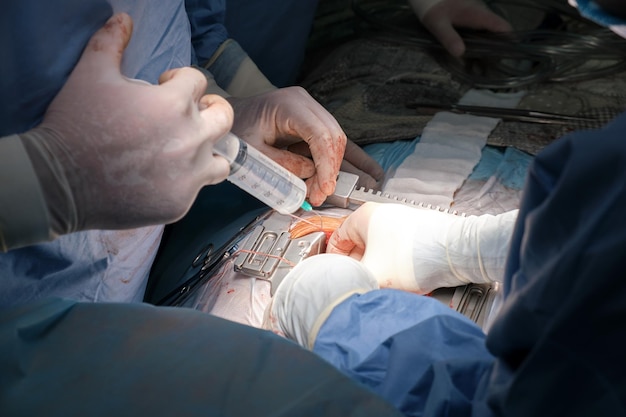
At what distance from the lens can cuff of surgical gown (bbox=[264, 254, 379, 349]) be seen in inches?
57.6

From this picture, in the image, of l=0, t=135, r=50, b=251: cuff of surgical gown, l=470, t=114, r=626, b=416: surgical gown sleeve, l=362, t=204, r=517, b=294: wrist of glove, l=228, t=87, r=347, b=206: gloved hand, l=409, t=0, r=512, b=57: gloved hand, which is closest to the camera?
l=470, t=114, r=626, b=416: surgical gown sleeve

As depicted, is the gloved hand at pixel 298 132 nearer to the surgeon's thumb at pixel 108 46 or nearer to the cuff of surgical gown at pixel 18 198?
the surgeon's thumb at pixel 108 46

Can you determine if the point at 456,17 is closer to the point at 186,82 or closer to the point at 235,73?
the point at 235,73

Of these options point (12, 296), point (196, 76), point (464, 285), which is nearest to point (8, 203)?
point (12, 296)

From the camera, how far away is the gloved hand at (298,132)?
1973 millimetres

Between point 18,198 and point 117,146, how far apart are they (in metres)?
0.22

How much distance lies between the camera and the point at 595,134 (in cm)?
80

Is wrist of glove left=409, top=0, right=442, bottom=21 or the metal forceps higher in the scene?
wrist of glove left=409, top=0, right=442, bottom=21

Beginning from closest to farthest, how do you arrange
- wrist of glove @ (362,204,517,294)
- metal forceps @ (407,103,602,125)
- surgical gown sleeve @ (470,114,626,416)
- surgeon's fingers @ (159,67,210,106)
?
1. surgical gown sleeve @ (470,114,626,416)
2. surgeon's fingers @ (159,67,210,106)
3. wrist of glove @ (362,204,517,294)
4. metal forceps @ (407,103,602,125)

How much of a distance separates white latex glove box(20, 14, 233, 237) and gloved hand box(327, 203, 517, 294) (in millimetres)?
527

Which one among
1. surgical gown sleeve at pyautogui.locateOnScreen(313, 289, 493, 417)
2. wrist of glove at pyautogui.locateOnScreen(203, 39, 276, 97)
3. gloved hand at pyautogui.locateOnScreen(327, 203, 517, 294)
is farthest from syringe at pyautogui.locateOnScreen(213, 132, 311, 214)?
wrist of glove at pyautogui.locateOnScreen(203, 39, 276, 97)

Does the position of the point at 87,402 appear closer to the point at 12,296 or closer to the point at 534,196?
the point at 12,296

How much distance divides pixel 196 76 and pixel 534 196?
905mm

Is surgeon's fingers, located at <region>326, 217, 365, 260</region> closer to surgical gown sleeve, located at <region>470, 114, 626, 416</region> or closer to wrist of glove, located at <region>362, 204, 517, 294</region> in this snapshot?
wrist of glove, located at <region>362, 204, 517, 294</region>
